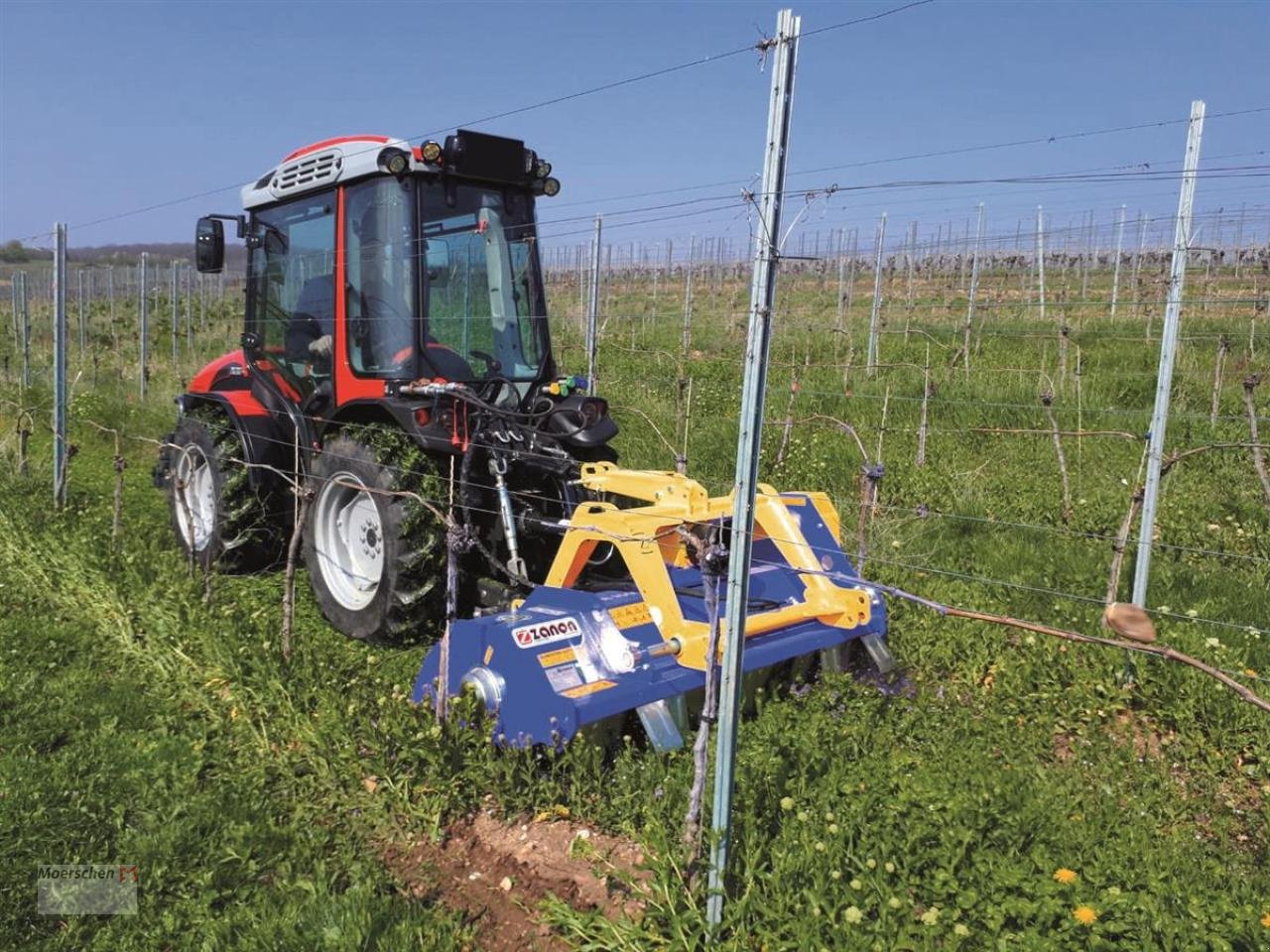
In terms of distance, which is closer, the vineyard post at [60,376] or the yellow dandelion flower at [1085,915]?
the yellow dandelion flower at [1085,915]

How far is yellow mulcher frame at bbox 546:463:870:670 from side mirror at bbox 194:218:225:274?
2696mm

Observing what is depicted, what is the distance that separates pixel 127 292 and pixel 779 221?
39406 millimetres

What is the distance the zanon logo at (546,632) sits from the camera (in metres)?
3.24

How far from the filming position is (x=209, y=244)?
5156 mm

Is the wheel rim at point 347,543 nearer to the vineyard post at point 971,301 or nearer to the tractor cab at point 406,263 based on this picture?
the tractor cab at point 406,263

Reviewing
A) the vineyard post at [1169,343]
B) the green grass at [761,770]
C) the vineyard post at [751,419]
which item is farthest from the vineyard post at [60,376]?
the vineyard post at [1169,343]

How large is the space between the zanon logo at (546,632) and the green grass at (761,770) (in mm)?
356

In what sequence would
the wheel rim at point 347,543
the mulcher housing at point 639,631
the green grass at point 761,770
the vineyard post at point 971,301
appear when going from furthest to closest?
1. the vineyard post at point 971,301
2. the wheel rim at point 347,543
3. the mulcher housing at point 639,631
4. the green grass at point 761,770

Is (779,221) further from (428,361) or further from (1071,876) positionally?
(428,361)

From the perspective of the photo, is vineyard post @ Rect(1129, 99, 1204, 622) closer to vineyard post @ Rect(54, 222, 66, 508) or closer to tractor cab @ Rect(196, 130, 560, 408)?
tractor cab @ Rect(196, 130, 560, 408)

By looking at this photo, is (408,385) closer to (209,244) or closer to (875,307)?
(209,244)

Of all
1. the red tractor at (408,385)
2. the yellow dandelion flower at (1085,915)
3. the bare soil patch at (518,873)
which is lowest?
the bare soil patch at (518,873)

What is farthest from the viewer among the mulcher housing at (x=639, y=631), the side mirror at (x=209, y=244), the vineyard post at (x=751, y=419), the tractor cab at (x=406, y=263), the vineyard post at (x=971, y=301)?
the vineyard post at (x=971, y=301)

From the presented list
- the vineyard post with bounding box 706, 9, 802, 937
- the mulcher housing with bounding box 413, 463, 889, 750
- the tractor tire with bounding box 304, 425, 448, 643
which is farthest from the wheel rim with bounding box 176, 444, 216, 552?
the vineyard post with bounding box 706, 9, 802, 937
